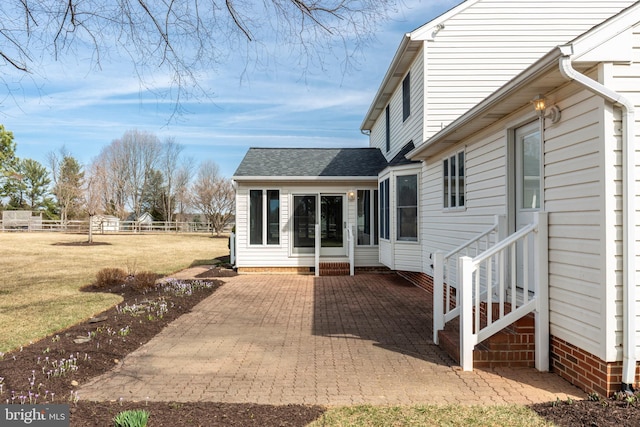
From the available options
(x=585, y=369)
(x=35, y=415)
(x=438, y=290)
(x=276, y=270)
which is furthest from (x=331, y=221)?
(x=35, y=415)

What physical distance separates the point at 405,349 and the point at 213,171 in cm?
4071

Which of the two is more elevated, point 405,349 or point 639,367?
point 639,367

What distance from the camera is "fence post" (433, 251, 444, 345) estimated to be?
230 inches

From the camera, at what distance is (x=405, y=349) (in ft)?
18.8

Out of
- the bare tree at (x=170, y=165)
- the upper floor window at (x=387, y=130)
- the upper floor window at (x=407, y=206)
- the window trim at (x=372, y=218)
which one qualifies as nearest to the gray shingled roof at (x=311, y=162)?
the upper floor window at (x=387, y=130)

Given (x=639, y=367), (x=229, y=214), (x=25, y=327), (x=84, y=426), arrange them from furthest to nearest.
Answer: (x=229, y=214) < (x=25, y=327) < (x=639, y=367) < (x=84, y=426)

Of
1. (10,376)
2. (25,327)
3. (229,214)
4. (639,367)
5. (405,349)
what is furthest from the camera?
(229,214)

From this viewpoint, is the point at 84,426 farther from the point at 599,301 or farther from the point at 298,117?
the point at 298,117

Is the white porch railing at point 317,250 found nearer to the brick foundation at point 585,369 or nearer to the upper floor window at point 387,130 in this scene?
the upper floor window at point 387,130

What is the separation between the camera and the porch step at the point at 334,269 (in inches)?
539

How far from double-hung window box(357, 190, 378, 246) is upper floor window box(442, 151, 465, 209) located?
4674mm

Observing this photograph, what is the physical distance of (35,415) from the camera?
3.58 m

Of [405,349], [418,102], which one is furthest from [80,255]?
[405,349]

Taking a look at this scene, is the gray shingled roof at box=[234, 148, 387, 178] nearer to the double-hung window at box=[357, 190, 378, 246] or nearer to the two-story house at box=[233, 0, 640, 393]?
the two-story house at box=[233, 0, 640, 393]
